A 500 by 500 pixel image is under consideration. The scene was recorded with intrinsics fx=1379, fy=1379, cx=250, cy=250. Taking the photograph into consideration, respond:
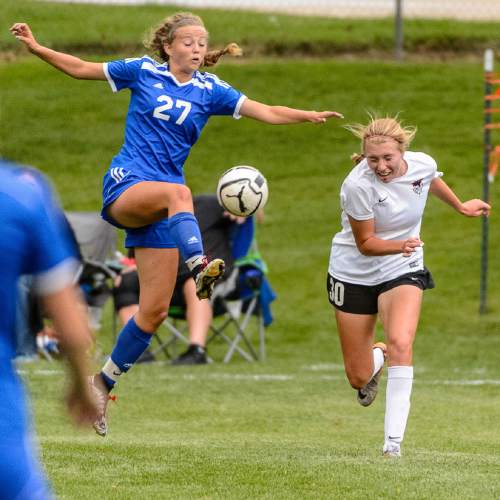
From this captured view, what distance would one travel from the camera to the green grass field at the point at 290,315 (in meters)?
6.23

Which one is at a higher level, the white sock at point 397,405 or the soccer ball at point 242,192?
the soccer ball at point 242,192

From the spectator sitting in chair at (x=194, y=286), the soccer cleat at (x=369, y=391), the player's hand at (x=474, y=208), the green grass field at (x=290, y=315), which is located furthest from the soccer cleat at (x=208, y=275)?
the spectator sitting in chair at (x=194, y=286)

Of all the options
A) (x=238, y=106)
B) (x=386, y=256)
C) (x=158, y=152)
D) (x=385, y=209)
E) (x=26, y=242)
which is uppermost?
(x=26, y=242)

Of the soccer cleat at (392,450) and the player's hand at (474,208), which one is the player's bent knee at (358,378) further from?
the player's hand at (474,208)

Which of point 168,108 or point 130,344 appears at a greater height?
point 168,108

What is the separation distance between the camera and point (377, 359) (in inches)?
312

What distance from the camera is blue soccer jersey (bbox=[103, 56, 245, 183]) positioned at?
736 cm

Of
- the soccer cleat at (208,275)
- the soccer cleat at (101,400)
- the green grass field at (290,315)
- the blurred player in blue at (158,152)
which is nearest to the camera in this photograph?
the green grass field at (290,315)

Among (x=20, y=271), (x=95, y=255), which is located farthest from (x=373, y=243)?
(x=95, y=255)

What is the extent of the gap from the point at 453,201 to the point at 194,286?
517 centimetres

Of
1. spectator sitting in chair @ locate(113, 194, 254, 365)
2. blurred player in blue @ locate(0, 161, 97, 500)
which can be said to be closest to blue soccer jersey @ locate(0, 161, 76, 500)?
blurred player in blue @ locate(0, 161, 97, 500)

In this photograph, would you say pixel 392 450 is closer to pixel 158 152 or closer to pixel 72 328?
pixel 158 152

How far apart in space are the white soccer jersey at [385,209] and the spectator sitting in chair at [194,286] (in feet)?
15.7

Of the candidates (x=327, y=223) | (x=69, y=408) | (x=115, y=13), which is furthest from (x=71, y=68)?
(x=115, y=13)
